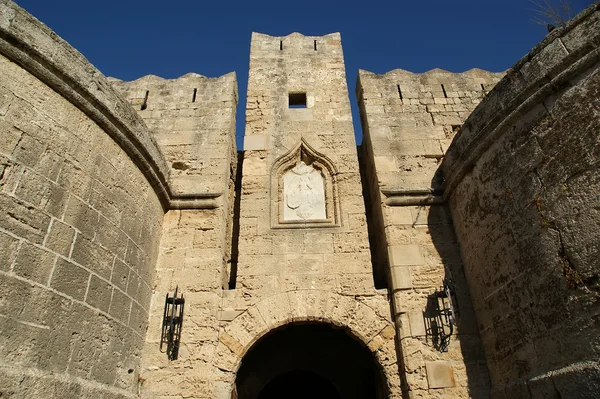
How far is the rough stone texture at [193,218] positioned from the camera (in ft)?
13.3

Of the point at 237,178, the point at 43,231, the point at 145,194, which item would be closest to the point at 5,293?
the point at 43,231

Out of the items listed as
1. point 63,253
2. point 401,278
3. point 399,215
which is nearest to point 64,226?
point 63,253

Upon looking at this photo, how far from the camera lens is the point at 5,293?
2.62m

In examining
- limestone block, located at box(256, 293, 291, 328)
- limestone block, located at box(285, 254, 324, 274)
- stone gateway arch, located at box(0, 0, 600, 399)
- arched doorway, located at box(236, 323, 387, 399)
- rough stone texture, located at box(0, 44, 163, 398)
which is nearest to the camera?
rough stone texture, located at box(0, 44, 163, 398)

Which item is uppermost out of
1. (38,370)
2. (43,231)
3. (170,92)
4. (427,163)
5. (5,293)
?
(170,92)

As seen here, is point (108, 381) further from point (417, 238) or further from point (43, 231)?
point (417, 238)

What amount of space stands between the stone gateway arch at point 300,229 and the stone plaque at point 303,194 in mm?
28

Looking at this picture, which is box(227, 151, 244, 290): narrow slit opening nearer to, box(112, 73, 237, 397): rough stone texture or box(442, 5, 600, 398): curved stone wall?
box(112, 73, 237, 397): rough stone texture

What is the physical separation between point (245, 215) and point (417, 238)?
2042 mm

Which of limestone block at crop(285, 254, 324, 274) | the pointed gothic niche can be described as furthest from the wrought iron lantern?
the pointed gothic niche

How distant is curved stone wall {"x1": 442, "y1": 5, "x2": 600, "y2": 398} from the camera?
10.0 feet

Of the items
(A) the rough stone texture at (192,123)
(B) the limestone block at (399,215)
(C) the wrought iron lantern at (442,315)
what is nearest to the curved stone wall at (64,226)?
(A) the rough stone texture at (192,123)

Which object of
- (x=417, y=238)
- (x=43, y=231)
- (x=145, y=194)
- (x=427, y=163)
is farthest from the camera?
(x=427, y=163)

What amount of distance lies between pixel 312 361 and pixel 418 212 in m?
2.87
